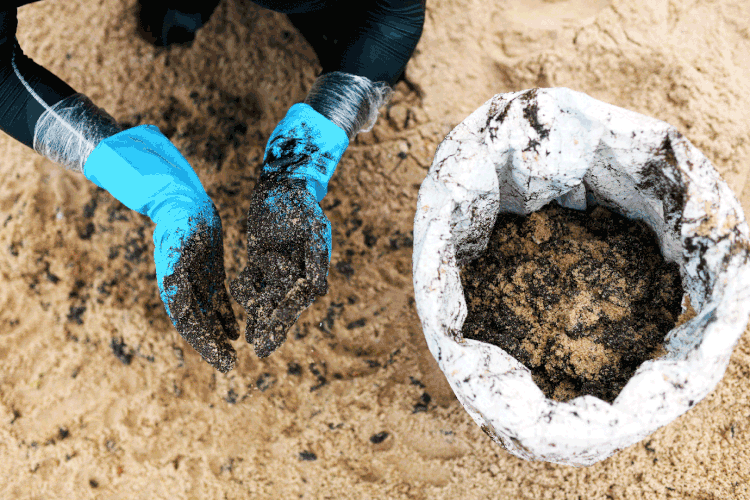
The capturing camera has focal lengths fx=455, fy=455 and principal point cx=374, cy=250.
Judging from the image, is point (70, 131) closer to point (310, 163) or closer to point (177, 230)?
point (177, 230)

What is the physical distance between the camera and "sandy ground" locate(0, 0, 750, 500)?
3.78 ft

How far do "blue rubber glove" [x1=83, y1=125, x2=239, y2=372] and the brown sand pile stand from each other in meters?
0.54

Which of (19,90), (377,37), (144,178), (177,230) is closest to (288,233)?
(177,230)

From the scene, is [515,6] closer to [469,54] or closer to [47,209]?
[469,54]

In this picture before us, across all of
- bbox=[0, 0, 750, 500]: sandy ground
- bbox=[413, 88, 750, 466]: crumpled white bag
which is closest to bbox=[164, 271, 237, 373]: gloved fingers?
bbox=[0, 0, 750, 500]: sandy ground

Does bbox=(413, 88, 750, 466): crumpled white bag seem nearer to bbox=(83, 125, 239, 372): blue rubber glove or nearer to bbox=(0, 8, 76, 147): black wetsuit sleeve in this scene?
bbox=(83, 125, 239, 372): blue rubber glove

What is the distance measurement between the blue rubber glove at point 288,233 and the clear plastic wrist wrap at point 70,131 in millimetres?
382

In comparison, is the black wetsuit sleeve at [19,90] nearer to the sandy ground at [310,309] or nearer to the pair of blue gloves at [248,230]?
the pair of blue gloves at [248,230]

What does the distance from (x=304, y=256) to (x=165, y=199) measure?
0.37m

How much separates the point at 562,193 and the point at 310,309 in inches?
28.6

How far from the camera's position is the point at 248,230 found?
0.96m

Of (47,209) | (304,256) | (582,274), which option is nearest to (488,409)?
(582,274)

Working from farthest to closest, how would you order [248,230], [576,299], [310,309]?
[310,309]
[248,230]
[576,299]

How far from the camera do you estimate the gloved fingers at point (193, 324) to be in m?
0.93
